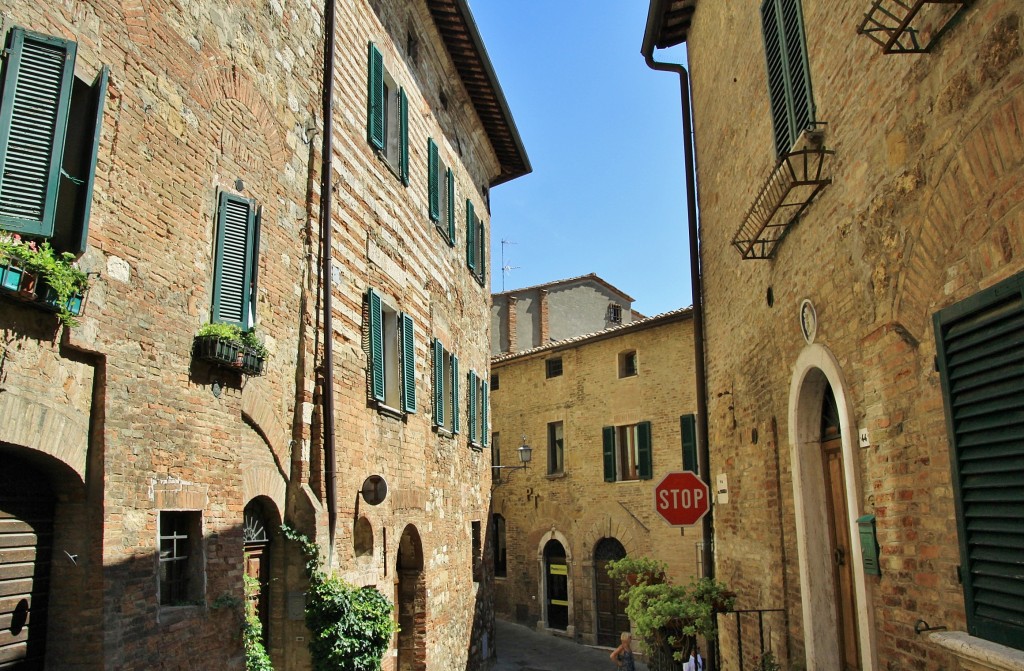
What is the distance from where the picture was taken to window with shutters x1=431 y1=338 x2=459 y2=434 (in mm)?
13094

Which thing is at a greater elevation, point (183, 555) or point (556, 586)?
point (183, 555)

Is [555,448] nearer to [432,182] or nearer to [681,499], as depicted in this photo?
[432,182]

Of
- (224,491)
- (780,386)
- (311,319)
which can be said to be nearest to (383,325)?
(311,319)

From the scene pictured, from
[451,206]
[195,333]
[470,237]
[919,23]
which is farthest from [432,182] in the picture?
[919,23]

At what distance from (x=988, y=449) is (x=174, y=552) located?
548 centimetres

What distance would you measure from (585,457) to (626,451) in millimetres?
1348

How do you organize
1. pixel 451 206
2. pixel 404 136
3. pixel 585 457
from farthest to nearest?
pixel 585 457, pixel 451 206, pixel 404 136

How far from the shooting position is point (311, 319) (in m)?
8.67

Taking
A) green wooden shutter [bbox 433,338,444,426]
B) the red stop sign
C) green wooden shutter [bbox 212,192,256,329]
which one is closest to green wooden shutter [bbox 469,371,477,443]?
green wooden shutter [bbox 433,338,444,426]

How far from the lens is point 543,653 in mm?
20203

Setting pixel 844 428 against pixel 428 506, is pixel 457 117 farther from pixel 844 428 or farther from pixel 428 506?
pixel 844 428

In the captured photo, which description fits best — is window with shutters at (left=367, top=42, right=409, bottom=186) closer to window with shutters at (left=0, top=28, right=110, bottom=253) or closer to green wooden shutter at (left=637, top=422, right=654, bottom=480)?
window with shutters at (left=0, top=28, right=110, bottom=253)

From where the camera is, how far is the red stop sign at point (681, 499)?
841 centimetres

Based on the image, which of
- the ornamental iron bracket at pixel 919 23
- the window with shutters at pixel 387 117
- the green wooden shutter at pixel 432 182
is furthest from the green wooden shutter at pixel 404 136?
the ornamental iron bracket at pixel 919 23
